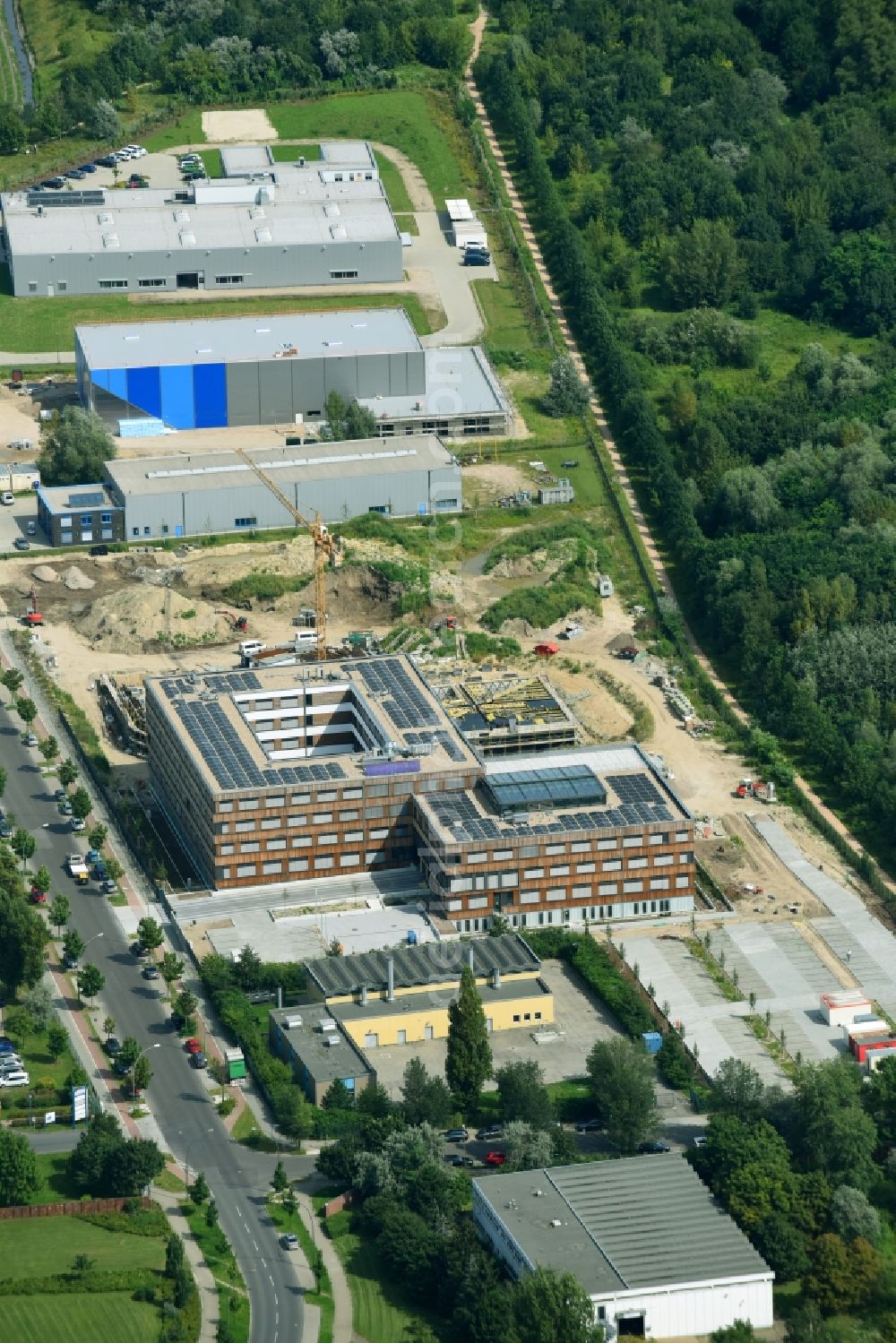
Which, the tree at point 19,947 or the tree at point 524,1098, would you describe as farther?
the tree at point 19,947

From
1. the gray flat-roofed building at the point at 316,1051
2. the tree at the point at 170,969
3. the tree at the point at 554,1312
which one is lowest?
the tree at the point at 170,969

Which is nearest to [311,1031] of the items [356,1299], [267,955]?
[267,955]

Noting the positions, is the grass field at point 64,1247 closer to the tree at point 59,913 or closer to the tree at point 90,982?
the tree at point 90,982

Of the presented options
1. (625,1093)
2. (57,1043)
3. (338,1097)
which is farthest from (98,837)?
(625,1093)

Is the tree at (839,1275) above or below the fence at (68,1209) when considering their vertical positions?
above

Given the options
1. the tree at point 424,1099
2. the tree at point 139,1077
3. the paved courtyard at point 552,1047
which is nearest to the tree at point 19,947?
the tree at point 139,1077

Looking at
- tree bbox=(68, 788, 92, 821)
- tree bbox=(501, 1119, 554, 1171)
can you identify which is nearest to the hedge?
tree bbox=(501, 1119, 554, 1171)

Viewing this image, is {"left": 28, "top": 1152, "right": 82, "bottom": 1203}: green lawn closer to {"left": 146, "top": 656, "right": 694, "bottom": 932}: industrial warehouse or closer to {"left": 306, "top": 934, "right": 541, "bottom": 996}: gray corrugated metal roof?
{"left": 306, "top": 934, "right": 541, "bottom": 996}: gray corrugated metal roof
